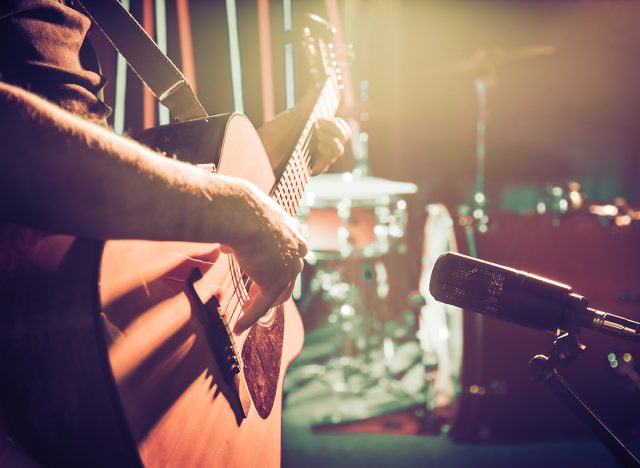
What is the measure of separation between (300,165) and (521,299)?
2.86 ft

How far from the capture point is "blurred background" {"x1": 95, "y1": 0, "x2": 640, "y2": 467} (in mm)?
2229

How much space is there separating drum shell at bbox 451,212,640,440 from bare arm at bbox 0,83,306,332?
170 cm

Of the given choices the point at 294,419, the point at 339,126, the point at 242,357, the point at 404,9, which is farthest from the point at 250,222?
the point at 404,9

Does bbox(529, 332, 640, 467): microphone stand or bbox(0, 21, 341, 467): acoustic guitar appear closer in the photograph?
bbox(0, 21, 341, 467): acoustic guitar

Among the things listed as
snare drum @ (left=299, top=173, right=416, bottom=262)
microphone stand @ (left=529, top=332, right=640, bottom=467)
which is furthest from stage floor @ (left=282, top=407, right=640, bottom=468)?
microphone stand @ (left=529, top=332, right=640, bottom=467)

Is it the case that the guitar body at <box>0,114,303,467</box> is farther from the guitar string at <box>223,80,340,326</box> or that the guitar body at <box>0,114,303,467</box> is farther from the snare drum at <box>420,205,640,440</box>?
the snare drum at <box>420,205,640,440</box>

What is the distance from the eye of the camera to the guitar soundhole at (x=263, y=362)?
3.57 ft

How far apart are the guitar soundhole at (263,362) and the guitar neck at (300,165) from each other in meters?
0.35

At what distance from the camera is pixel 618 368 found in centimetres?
217

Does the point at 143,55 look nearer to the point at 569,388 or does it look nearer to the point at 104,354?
the point at 104,354

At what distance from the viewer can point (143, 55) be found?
4.07ft

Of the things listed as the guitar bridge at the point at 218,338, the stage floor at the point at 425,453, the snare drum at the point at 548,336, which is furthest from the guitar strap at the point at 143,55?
the stage floor at the point at 425,453

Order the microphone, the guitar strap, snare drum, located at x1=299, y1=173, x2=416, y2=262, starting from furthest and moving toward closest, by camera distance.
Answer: snare drum, located at x1=299, y1=173, x2=416, y2=262 → the guitar strap → the microphone

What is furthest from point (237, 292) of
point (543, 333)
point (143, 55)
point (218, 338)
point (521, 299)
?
point (543, 333)
